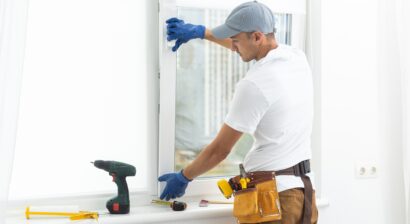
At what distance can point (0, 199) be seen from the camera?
1764mm

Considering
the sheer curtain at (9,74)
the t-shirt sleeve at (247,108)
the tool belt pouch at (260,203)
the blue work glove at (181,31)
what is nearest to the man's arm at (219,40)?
the blue work glove at (181,31)

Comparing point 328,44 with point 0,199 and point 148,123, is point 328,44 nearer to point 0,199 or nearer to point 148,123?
point 148,123

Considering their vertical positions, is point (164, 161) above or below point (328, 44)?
below

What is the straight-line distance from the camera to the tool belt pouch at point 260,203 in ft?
6.58

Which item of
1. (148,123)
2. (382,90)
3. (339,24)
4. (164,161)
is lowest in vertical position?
(164,161)

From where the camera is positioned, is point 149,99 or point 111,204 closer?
point 111,204

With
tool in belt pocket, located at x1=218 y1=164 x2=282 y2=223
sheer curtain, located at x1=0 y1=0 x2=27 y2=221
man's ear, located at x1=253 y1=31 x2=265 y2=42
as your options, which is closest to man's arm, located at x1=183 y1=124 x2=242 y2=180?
tool in belt pocket, located at x1=218 y1=164 x2=282 y2=223

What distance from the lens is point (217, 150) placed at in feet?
6.70

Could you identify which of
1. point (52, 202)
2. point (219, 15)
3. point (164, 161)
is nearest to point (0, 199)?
point (52, 202)

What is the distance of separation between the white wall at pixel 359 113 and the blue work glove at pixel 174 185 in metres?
0.76

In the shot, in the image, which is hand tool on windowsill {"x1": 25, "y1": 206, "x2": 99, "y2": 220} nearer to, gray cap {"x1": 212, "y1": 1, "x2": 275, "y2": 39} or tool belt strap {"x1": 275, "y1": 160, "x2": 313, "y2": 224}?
tool belt strap {"x1": 275, "y1": 160, "x2": 313, "y2": 224}

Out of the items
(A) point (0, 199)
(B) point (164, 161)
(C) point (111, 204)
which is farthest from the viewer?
(B) point (164, 161)

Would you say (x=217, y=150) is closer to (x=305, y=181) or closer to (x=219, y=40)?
(x=305, y=181)

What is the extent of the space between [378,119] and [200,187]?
3.07ft
